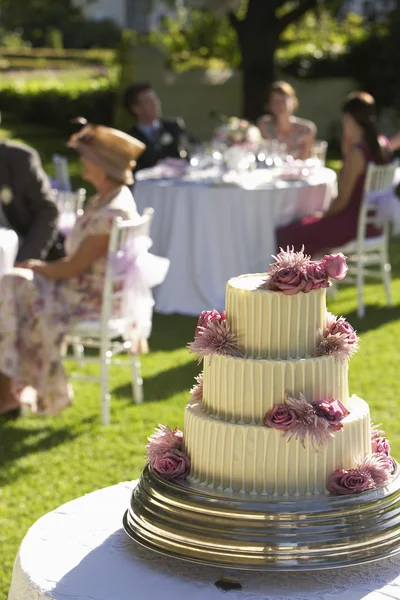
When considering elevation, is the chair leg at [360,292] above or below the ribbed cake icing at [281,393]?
below

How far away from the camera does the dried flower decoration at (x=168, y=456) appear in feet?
10.5

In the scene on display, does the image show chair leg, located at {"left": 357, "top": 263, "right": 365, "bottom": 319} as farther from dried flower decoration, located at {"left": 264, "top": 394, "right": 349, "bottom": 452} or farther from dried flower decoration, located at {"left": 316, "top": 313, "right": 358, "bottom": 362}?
dried flower decoration, located at {"left": 264, "top": 394, "right": 349, "bottom": 452}

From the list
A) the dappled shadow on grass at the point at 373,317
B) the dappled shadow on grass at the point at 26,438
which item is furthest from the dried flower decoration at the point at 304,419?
the dappled shadow on grass at the point at 373,317

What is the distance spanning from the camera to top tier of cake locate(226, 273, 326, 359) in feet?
9.97

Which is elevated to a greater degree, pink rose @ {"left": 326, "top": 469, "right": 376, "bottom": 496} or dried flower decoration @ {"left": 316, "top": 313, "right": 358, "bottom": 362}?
dried flower decoration @ {"left": 316, "top": 313, "right": 358, "bottom": 362}

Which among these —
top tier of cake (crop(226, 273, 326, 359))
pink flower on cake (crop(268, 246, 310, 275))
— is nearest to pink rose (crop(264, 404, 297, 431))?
top tier of cake (crop(226, 273, 326, 359))

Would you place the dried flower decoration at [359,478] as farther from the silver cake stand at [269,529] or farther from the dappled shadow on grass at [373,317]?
the dappled shadow on grass at [373,317]

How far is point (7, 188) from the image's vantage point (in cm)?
673

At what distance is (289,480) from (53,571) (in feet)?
2.24

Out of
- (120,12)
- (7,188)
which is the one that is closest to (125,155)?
(7,188)

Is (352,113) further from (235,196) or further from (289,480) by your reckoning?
(289,480)

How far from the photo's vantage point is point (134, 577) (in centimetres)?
305

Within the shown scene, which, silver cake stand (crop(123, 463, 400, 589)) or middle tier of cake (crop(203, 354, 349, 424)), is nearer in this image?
silver cake stand (crop(123, 463, 400, 589))

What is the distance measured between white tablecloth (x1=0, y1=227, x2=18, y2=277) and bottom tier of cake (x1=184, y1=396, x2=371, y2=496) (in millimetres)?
3068
